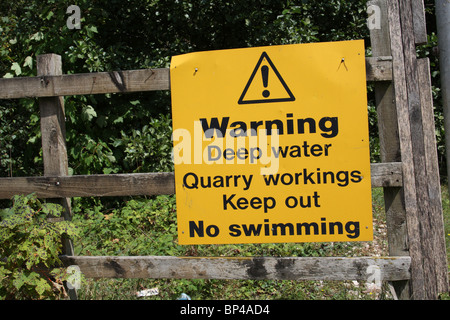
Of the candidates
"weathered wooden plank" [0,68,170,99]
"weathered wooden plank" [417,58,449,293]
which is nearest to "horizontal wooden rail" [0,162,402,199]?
"weathered wooden plank" [0,68,170,99]

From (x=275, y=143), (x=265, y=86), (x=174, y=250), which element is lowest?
(x=174, y=250)

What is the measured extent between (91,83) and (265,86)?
1262mm

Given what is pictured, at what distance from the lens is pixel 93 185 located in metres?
3.07

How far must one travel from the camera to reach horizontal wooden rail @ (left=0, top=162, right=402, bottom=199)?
2.99 meters

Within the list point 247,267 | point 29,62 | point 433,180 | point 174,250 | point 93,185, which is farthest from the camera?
point 29,62

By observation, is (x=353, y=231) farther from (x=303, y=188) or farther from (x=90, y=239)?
(x=90, y=239)

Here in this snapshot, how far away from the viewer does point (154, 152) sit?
539 cm

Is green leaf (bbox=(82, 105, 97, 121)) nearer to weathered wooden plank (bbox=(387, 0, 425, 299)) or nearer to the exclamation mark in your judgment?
the exclamation mark

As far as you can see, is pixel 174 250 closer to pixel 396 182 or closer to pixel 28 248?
pixel 28 248

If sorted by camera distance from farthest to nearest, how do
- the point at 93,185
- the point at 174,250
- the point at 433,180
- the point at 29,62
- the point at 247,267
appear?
the point at 29,62 < the point at 174,250 < the point at 93,185 < the point at 247,267 < the point at 433,180

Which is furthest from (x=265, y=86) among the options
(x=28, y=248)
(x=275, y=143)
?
(x=28, y=248)

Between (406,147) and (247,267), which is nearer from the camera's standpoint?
(406,147)

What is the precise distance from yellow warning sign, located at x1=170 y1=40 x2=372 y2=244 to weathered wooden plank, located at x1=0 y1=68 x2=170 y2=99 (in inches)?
6.2

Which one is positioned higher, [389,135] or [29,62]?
[29,62]
